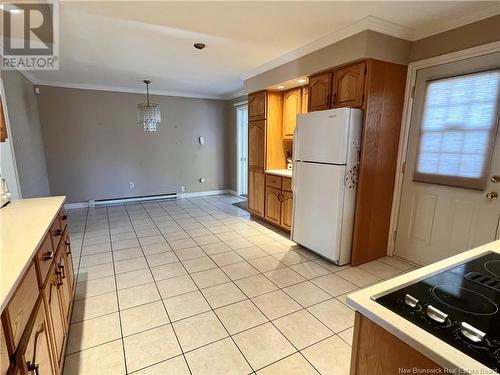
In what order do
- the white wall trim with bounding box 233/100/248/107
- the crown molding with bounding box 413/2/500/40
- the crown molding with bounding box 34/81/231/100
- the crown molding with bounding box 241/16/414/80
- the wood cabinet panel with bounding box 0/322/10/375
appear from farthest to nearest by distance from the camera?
the white wall trim with bounding box 233/100/248/107 → the crown molding with bounding box 34/81/231/100 → the crown molding with bounding box 241/16/414/80 → the crown molding with bounding box 413/2/500/40 → the wood cabinet panel with bounding box 0/322/10/375

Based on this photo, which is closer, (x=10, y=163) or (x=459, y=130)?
(x=459, y=130)

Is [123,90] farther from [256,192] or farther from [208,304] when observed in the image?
[208,304]

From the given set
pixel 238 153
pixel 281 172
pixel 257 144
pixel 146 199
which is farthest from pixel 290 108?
pixel 146 199

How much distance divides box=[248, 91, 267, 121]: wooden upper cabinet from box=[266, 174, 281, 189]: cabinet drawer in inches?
36.2

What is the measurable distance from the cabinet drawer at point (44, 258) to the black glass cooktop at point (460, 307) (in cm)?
148

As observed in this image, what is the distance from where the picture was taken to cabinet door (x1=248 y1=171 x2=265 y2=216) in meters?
4.27

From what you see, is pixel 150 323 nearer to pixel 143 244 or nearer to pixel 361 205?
pixel 143 244

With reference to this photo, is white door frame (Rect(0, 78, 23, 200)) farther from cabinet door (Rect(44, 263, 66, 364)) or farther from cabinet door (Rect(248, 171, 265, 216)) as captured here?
cabinet door (Rect(248, 171, 265, 216))

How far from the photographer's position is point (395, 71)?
8.67 ft

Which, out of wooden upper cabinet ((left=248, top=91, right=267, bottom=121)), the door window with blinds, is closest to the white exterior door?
the door window with blinds

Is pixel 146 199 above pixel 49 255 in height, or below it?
below

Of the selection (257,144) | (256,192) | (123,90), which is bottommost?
(256,192)

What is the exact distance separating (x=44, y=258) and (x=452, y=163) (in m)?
3.23

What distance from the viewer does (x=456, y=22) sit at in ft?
7.57
